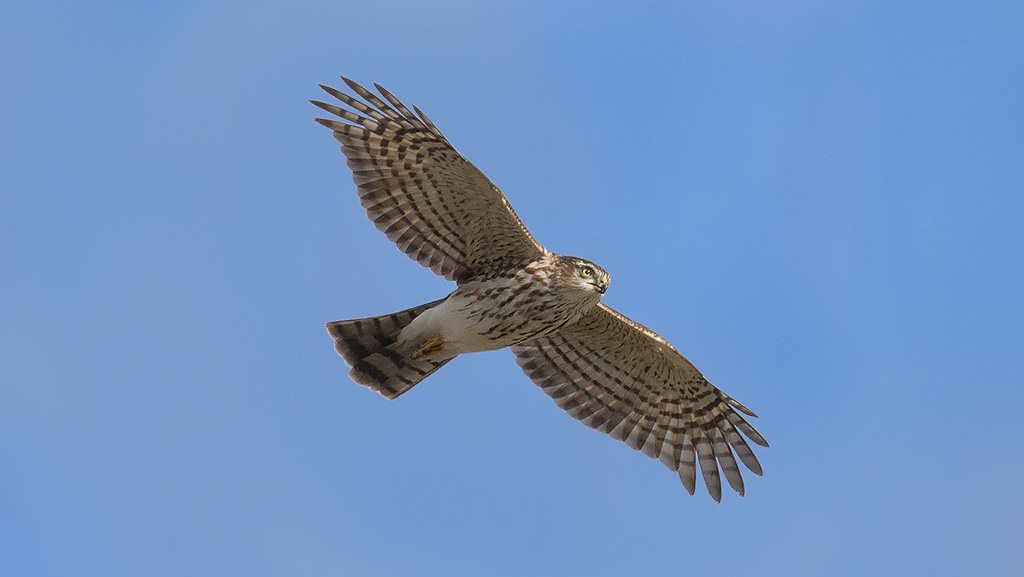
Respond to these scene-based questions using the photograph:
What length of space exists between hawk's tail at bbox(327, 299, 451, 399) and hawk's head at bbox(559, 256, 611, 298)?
1526mm

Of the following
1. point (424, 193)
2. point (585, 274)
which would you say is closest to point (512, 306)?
point (585, 274)

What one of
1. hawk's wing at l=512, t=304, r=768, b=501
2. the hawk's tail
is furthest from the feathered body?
hawk's wing at l=512, t=304, r=768, b=501

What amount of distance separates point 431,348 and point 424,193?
4.87 ft

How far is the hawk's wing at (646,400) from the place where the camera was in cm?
1440

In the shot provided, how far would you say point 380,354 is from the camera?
45.1 ft

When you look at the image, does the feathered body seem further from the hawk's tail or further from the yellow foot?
the hawk's tail

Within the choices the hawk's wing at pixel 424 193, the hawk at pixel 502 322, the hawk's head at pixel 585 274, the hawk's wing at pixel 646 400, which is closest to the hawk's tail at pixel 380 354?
the hawk at pixel 502 322

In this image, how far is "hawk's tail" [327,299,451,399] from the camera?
44.6 feet

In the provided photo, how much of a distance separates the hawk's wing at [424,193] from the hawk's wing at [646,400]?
1.39 m

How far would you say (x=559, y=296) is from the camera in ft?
42.8

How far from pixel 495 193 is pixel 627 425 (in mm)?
3232

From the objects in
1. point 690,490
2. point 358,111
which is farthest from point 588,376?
point 358,111

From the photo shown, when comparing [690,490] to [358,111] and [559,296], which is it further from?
[358,111]

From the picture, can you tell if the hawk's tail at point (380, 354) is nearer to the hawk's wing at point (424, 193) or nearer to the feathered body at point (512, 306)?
the feathered body at point (512, 306)
